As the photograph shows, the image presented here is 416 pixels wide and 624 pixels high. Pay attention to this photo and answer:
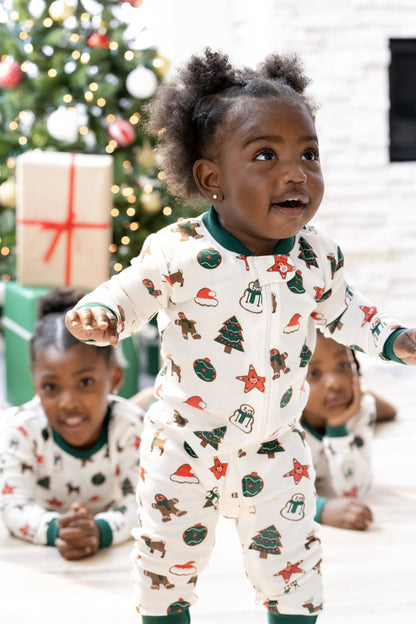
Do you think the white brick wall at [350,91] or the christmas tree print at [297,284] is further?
the white brick wall at [350,91]

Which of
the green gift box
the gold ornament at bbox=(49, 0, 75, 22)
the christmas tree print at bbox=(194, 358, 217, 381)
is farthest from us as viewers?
the gold ornament at bbox=(49, 0, 75, 22)

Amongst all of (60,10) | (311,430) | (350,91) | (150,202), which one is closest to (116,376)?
(311,430)

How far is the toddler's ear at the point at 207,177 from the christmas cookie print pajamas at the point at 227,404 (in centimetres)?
4

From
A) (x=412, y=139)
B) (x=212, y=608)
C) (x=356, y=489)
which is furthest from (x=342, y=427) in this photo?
(x=412, y=139)

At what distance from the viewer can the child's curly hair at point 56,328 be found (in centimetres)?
171

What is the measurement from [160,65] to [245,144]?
1.88 metres

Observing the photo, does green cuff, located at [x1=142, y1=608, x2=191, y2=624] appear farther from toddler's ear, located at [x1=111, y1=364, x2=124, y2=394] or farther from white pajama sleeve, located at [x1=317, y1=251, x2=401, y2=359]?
toddler's ear, located at [x1=111, y1=364, x2=124, y2=394]

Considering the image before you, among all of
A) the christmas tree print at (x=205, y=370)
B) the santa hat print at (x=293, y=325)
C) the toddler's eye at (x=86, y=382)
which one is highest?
the santa hat print at (x=293, y=325)

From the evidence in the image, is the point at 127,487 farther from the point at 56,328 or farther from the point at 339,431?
the point at 339,431

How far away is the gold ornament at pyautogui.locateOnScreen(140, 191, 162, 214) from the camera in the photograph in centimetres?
285

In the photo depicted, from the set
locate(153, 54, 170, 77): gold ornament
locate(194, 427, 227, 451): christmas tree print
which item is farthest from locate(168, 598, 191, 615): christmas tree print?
locate(153, 54, 170, 77): gold ornament

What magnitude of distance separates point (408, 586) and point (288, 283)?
0.65m

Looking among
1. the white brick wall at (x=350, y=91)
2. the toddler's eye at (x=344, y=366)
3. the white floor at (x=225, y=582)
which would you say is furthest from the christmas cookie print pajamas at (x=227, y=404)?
the white brick wall at (x=350, y=91)

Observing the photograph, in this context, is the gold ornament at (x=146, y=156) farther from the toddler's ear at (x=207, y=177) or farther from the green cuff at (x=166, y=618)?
the green cuff at (x=166, y=618)
